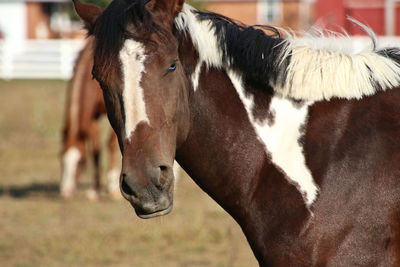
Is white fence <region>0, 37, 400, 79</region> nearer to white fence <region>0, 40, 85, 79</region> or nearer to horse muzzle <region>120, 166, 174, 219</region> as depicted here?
white fence <region>0, 40, 85, 79</region>

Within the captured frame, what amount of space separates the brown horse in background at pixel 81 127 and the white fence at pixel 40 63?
37.1ft

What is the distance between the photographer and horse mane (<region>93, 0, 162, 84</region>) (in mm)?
2482

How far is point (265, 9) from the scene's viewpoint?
28.7m

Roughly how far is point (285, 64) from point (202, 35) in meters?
0.36

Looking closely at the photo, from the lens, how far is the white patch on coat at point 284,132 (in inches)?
105

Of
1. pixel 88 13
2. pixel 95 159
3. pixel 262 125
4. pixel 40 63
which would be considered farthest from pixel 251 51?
pixel 40 63

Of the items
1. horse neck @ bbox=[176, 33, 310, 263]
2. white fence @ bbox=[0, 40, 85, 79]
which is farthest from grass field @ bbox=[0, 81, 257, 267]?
white fence @ bbox=[0, 40, 85, 79]

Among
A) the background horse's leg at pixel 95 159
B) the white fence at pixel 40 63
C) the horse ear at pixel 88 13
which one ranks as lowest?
the white fence at pixel 40 63

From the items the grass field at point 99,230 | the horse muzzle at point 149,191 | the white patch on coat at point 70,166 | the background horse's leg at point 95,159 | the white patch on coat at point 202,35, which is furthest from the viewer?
the background horse's leg at point 95,159

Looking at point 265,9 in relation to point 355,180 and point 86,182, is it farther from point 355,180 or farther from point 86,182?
point 355,180

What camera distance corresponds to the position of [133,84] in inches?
97.0

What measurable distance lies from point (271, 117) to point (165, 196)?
1.98ft

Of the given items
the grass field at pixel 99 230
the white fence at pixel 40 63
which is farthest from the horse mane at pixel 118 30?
the white fence at pixel 40 63

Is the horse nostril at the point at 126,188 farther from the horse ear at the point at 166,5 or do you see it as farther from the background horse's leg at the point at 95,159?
the background horse's leg at the point at 95,159
